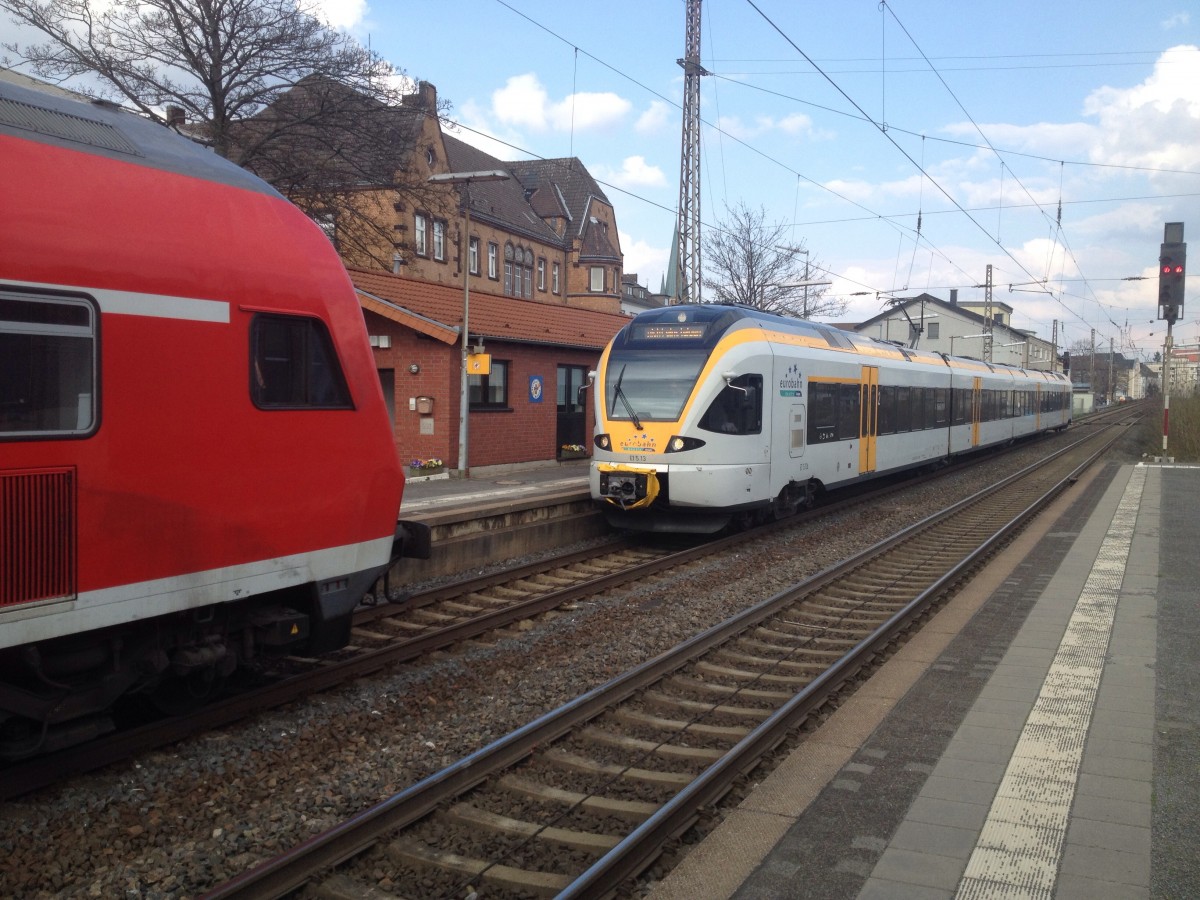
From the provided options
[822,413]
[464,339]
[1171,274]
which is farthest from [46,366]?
[1171,274]

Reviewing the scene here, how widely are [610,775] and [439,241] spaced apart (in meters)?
42.8

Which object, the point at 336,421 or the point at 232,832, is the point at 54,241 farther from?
the point at 232,832

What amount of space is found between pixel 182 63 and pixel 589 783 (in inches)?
707

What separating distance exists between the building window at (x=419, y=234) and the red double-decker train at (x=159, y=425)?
37.5 m

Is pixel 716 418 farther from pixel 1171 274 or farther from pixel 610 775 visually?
pixel 1171 274

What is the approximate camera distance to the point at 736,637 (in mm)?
8484

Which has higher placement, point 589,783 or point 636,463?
point 636,463

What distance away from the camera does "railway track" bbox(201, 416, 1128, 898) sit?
14.0ft

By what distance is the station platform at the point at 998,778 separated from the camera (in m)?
4.03

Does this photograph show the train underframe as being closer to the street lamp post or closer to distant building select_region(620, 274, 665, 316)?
the street lamp post

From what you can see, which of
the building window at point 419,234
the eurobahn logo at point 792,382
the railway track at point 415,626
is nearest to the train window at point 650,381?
the eurobahn logo at point 792,382

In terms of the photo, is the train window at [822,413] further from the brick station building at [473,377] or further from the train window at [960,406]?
the train window at [960,406]

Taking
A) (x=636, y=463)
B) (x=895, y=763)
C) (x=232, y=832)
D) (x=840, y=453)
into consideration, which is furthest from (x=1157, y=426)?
(x=232, y=832)

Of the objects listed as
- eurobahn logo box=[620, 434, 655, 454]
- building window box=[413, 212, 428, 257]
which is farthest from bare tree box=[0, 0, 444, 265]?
building window box=[413, 212, 428, 257]
